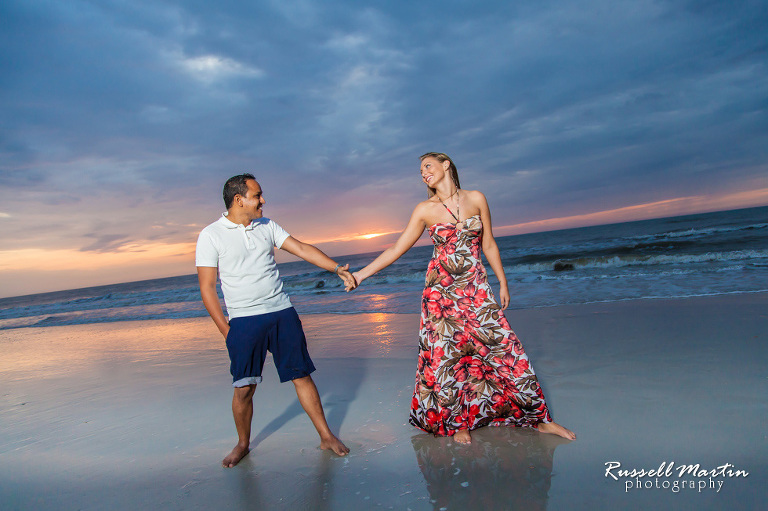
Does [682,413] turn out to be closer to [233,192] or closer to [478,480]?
[478,480]

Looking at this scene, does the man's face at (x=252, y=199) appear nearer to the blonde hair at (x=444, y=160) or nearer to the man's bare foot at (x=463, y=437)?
the blonde hair at (x=444, y=160)

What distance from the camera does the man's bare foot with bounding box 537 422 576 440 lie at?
2834mm

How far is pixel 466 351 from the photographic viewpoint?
2.94 meters

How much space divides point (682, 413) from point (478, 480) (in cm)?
182

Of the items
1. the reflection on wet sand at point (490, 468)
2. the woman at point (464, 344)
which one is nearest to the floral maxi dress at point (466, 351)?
the woman at point (464, 344)

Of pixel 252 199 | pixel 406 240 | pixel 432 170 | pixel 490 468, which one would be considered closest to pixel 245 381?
pixel 252 199

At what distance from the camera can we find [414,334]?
6754mm

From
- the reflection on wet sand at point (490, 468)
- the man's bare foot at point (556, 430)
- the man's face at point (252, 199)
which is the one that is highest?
the man's face at point (252, 199)

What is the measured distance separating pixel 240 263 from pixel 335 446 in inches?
58.1

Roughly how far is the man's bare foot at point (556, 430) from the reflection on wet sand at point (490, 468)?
37 millimetres

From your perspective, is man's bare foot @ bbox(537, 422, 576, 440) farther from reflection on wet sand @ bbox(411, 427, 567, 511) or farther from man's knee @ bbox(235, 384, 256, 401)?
man's knee @ bbox(235, 384, 256, 401)

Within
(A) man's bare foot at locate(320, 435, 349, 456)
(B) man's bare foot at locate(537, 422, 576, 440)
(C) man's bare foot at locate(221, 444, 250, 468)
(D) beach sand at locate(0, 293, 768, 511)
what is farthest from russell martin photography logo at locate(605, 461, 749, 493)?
(C) man's bare foot at locate(221, 444, 250, 468)

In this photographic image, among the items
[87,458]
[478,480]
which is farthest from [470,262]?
[87,458]

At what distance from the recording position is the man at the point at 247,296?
2.72 meters
